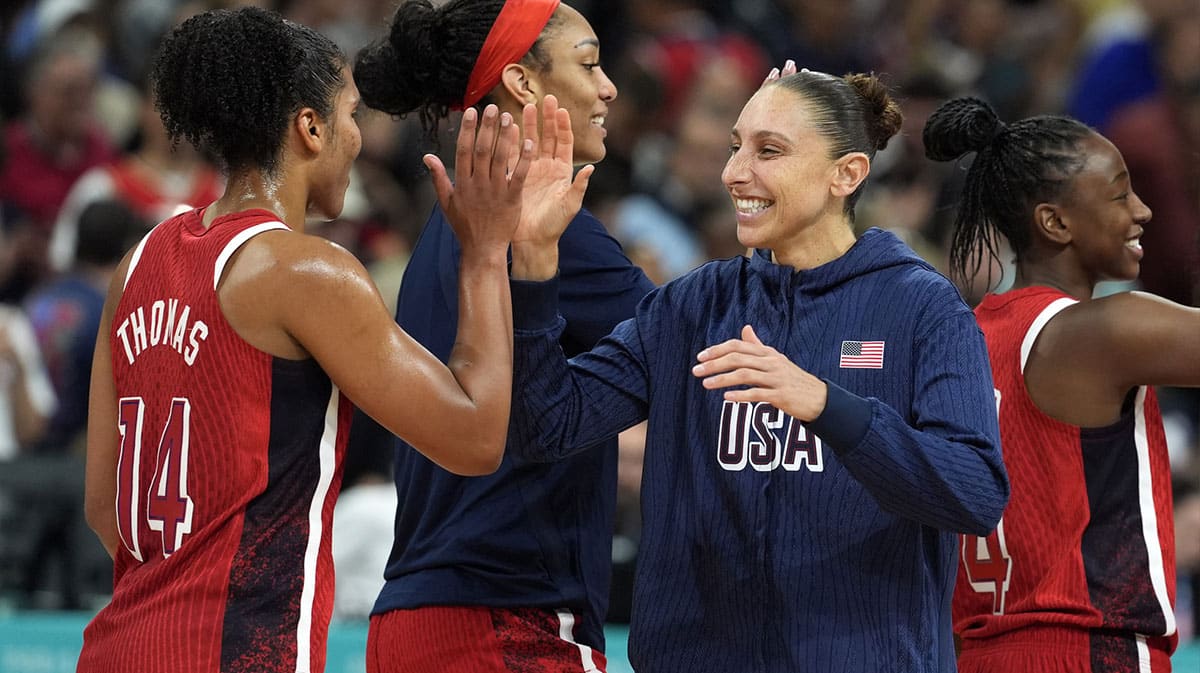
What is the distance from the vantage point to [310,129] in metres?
3.11

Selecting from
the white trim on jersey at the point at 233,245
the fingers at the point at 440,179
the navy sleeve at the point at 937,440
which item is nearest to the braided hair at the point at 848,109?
the navy sleeve at the point at 937,440

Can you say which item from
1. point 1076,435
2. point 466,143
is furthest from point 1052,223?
point 466,143

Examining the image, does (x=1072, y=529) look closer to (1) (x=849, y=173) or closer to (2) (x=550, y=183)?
(1) (x=849, y=173)

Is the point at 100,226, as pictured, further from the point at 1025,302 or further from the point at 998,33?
the point at 998,33

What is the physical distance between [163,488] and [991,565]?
174 cm

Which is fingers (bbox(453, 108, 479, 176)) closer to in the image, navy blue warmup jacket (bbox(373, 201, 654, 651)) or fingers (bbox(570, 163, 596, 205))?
fingers (bbox(570, 163, 596, 205))

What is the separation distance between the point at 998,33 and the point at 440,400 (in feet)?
25.8

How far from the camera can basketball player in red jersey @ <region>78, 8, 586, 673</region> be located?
291cm

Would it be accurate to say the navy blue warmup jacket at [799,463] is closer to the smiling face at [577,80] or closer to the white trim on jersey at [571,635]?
the white trim on jersey at [571,635]

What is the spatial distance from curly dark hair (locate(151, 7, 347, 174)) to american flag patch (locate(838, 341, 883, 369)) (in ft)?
3.46

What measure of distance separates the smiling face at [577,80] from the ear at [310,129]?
673mm

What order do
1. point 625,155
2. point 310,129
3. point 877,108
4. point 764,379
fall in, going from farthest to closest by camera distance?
point 625,155
point 877,108
point 310,129
point 764,379

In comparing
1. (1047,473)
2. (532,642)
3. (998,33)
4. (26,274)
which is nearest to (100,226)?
(26,274)

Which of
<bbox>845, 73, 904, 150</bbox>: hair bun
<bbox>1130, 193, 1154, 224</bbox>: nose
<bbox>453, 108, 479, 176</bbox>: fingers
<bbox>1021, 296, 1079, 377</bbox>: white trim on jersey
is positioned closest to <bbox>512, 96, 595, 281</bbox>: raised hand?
<bbox>453, 108, 479, 176</bbox>: fingers
